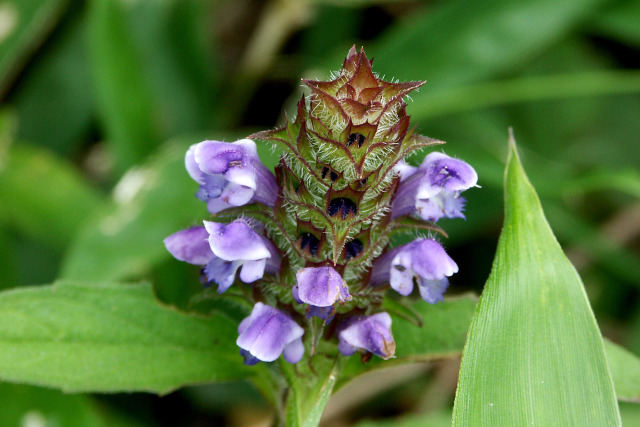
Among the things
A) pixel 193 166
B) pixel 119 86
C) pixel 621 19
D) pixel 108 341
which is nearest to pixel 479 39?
pixel 621 19

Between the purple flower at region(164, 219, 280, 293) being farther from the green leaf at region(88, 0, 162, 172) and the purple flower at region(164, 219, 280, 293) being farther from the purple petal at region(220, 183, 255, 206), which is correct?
the green leaf at region(88, 0, 162, 172)

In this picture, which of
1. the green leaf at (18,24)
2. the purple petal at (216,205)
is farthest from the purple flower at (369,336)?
the green leaf at (18,24)

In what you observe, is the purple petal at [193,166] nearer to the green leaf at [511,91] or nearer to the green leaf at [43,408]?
the green leaf at [43,408]

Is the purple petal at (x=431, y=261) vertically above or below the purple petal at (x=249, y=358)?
above

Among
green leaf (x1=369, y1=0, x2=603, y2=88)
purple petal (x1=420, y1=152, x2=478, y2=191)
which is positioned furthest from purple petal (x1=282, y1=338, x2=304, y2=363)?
green leaf (x1=369, y1=0, x2=603, y2=88)

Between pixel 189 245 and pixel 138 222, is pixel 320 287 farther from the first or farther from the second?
pixel 138 222
